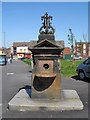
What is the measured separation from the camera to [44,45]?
22.4 feet

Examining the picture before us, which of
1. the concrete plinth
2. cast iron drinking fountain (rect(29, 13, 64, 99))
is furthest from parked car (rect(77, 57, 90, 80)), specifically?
cast iron drinking fountain (rect(29, 13, 64, 99))

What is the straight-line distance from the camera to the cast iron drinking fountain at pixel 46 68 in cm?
684

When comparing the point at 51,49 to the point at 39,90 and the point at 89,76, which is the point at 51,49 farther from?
the point at 89,76

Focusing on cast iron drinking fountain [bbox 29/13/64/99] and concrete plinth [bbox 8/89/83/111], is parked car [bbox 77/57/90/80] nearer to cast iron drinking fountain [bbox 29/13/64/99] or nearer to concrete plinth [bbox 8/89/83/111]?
concrete plinth [bbox 8/89/83/111]

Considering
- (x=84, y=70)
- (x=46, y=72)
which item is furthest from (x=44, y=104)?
(x=84, y=70)

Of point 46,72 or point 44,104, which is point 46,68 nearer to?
point 46,72

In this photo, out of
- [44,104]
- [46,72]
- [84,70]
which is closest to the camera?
[44,104]

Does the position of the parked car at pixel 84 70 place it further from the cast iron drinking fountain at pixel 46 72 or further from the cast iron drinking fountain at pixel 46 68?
the cast iron drinking fountain at pixel 46 68

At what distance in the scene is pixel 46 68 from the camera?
23.4 feet

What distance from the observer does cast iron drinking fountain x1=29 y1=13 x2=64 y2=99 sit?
6836 mm

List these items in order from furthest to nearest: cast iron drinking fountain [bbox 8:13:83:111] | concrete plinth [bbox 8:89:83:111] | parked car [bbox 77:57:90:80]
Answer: parked car [bbox 77:57:90:80]
cast iron drinking fountain [bbox 8:13:83:111]
concrete plinth [bbox 8:89:83:111]

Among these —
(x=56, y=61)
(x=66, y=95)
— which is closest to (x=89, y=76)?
(x=66, y=95)

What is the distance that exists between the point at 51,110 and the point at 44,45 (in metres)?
2.41

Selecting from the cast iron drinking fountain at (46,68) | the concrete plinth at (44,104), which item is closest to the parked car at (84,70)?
the concrete plinth at (44,104)
